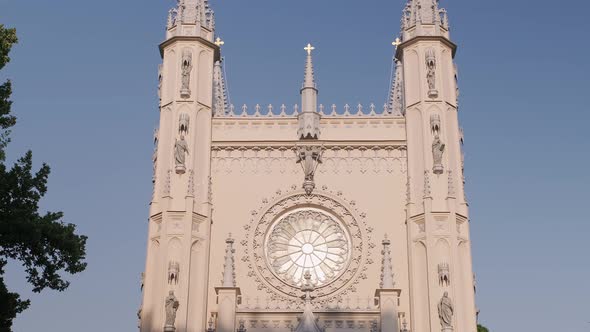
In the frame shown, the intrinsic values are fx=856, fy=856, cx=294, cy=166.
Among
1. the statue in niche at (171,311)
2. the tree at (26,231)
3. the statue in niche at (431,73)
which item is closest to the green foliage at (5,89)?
the tree at (26,231)

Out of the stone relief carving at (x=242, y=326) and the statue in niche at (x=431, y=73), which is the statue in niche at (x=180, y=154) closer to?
the stone relief carving at (x=242, y=326)

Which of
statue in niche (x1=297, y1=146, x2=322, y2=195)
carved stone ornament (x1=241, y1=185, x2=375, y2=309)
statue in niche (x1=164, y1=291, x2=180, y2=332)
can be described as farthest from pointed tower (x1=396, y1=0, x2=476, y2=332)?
statue in niche (x1=164, y1=291, x2=180, y2=332)

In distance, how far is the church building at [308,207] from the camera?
26.4m

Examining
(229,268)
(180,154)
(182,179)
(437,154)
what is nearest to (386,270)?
(437,154)

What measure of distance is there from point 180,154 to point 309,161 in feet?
14.3

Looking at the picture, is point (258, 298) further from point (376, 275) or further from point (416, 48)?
point (416, 48)

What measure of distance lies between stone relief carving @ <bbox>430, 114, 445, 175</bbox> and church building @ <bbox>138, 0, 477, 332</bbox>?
0.06 metres

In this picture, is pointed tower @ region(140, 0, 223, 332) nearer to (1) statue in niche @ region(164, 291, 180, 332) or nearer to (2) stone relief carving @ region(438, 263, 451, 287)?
(1) statue in niche @ region(164, 291, 180, 332)

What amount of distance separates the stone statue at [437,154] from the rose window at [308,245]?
3.69 metres

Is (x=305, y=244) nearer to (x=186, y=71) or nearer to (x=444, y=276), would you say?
(x=444, y=276)

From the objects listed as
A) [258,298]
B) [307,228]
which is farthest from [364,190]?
[258,298]

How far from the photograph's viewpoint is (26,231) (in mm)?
18891

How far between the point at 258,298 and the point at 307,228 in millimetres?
3118

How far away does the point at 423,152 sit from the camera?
2867 cm
